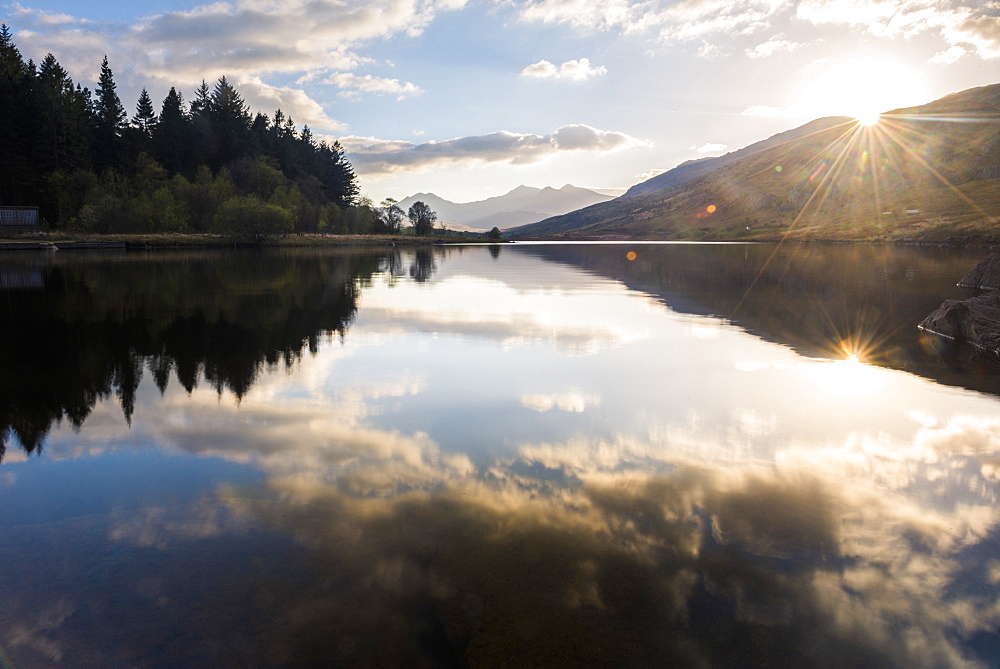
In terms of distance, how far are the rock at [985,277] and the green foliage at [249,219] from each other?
11754 cm

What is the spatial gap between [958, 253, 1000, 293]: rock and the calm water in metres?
21.3

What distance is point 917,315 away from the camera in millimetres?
31328

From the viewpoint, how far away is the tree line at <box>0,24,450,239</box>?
117m

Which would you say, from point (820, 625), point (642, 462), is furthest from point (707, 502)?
point (820, 625)

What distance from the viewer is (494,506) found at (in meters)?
8.66

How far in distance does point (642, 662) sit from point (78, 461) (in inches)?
421

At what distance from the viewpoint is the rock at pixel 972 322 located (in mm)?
22519

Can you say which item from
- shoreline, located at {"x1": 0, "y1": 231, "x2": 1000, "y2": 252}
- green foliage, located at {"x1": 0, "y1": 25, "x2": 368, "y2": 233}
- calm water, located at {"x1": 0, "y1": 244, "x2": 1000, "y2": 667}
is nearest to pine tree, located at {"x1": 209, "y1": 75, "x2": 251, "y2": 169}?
green foliage, located at {"x1": 0, "y1": 25, "x2": 368, "y2": 233}

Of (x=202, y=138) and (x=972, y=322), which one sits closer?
(x=972, y=322)

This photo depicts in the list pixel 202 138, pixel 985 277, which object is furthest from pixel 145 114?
pixel 985 277

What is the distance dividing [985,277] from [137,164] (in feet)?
519

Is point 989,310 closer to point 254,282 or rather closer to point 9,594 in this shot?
point 9,594

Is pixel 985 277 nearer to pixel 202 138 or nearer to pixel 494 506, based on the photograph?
pixel 494 506

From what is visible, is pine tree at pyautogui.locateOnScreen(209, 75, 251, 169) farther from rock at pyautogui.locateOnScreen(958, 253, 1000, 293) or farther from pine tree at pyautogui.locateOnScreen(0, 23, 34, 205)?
rock at pyautogui.locateOnScreen(958, 253, 1000, 293)
